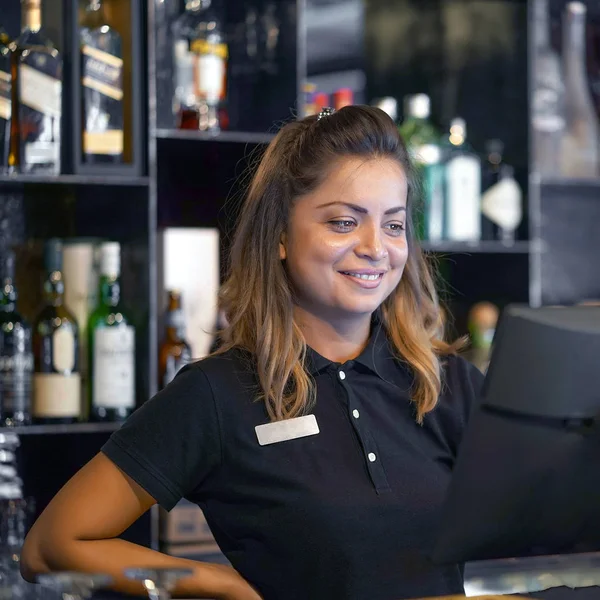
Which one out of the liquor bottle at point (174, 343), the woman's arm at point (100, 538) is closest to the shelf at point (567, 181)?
the liquor bottle at point (174, 343)

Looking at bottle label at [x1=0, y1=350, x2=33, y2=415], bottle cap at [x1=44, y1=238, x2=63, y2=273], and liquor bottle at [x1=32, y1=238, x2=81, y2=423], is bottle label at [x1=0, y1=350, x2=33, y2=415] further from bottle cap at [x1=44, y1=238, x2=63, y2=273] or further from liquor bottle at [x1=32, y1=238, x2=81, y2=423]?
bottle cap at [x1=44, y1=238, x2=63, y2=273]

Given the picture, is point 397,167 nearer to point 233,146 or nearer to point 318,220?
point 318,220

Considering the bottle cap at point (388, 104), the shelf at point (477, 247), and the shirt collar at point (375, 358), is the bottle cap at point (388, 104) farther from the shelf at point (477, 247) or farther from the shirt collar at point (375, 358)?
the shirt collar at point (375, 358)

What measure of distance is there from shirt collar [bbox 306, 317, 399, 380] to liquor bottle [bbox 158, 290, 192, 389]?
0.85 metres

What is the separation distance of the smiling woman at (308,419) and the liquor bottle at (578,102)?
142 cm

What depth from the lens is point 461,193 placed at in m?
2.71

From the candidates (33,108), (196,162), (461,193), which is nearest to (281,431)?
(33,108)

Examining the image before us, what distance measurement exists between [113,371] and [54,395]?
132 mm

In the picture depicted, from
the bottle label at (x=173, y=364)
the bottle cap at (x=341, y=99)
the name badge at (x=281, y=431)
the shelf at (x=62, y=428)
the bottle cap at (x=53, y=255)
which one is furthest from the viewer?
the bottle cap at (x=341, y=99)

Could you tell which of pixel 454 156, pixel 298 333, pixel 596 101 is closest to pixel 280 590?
pixel 298 333

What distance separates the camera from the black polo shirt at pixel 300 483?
1.41 m

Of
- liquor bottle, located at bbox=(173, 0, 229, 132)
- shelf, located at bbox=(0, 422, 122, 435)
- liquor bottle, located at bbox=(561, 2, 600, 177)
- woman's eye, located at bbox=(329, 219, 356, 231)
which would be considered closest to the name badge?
woman's eye, located at bbox=(329, 219, 356, 231)

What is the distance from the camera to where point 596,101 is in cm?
295

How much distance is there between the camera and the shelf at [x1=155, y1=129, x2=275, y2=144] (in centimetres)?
229
